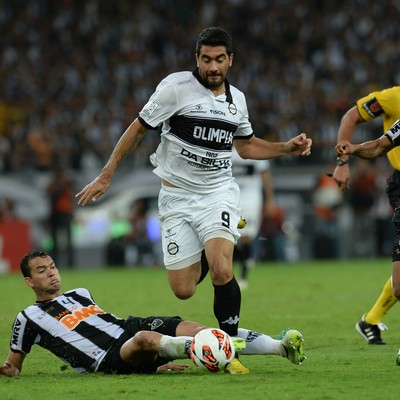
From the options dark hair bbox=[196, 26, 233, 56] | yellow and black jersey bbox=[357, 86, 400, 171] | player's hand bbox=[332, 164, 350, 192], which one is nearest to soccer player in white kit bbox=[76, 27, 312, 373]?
dark hair bbox=[196, 26, 233, 56]

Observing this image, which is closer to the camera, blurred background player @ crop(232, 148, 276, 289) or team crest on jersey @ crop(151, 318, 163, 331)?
team crest on jersey @ crop(151, 318, 163, 331)

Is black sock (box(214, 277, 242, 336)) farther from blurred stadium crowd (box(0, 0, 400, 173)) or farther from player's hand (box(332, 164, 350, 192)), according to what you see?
blurred stadium crowd (box(0, 0, 400, 173))

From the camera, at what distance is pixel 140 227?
23.6m

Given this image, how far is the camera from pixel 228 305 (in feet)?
25.3

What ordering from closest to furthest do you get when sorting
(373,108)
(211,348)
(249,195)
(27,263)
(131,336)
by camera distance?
(211,348) → (131,336) → (27,263) → (373,108) → (249,195)

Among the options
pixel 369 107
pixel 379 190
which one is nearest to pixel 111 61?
pixel 379 190

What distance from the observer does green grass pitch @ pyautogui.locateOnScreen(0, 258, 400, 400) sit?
6508 mm

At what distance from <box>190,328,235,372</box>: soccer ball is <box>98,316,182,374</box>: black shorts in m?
0.42

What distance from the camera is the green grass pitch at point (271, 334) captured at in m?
6.51

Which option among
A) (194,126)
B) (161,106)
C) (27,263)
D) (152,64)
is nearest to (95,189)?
(27,263)

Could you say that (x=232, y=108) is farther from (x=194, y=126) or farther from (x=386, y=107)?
(x=386, y=107)

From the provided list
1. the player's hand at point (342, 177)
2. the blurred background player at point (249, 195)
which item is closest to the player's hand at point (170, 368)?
the player's hand at point (342, 177)

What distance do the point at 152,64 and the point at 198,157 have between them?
21.4 meters

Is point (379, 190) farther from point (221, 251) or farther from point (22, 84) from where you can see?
point (221, 251)
